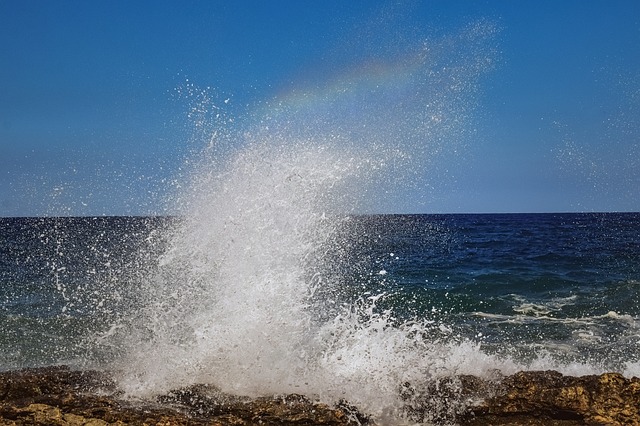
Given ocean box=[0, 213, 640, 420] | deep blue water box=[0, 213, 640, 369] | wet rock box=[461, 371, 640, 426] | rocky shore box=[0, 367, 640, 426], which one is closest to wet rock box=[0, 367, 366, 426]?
rocky shore box=[0, 367, 640, 426]

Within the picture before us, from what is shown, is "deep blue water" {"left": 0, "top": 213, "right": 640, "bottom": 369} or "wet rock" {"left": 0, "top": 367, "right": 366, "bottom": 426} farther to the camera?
"deep blue water" {"left": 0, "top": 213, "right": 640, "bottom": 369}

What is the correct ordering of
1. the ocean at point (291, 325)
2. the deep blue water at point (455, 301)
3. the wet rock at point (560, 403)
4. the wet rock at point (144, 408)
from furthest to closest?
the deep blue water at point (455, 301) < the ocean at point (291, 325) < the wet rock at point (560, 403) < the wet rock at point (144, 408)

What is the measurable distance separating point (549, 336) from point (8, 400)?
883 centimetres

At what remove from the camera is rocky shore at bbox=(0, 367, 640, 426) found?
4.84 meters

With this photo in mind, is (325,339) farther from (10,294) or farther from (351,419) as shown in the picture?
(10,294)

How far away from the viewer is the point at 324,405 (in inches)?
205

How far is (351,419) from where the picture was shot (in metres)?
5.11

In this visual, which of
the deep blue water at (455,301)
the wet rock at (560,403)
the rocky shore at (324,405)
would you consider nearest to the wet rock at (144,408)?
the rocky shore at (324,405)

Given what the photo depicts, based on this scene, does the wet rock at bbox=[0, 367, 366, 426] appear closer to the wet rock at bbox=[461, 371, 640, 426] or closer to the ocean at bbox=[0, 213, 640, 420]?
the ocean at bbox=[0, 213, 640, 420]

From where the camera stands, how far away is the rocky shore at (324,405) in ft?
15.9

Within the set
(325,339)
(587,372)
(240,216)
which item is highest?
(240,216)

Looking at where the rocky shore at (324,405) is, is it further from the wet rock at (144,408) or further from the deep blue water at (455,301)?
the deep blue water at (455,301)

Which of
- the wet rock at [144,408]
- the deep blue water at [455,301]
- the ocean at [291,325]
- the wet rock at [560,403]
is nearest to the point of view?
the wet rock at [144,408]

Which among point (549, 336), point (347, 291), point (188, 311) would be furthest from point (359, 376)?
point (347, 291)
